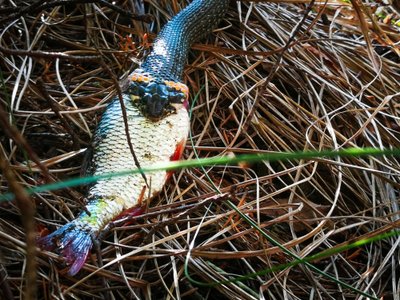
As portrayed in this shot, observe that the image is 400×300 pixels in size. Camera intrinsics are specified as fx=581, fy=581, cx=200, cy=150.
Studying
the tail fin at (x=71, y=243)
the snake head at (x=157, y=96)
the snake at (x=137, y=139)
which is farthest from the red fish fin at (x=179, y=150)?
the tail fin at (x=71, y=243)

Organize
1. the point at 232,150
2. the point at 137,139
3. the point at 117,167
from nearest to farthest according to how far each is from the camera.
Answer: the point at 117,167
the point at 137,139
the point at 232,150

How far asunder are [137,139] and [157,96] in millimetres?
232

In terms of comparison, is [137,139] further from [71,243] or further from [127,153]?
[71,243]

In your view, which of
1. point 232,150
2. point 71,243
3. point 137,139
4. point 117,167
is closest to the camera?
point 71,243

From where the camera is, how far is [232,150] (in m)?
1.99

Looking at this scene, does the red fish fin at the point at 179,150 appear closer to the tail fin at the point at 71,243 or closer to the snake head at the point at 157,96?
the snake head at the point at 157,96

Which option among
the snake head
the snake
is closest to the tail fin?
the snake

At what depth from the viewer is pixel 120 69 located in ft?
7.32

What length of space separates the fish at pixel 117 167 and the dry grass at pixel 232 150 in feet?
0.17

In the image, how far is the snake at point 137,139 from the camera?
1493mm

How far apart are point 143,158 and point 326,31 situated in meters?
1.34

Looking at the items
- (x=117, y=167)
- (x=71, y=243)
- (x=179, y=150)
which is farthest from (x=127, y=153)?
(x=71, y=243)

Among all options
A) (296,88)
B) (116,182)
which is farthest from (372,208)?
(116,182)

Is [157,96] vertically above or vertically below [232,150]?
above
